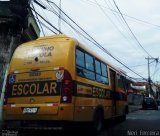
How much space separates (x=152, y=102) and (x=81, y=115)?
101 feet

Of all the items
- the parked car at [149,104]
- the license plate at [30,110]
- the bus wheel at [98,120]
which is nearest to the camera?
the license plate at [30,110]

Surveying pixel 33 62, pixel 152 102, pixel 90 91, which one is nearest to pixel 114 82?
pixel 90 91

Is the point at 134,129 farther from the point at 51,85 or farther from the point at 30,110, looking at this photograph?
the point at 30,110

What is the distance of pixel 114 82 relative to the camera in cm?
1562

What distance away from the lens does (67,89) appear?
9.77 meters

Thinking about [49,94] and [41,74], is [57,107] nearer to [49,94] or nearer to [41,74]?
[49,94]

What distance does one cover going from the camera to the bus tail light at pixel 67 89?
9719 millimetres

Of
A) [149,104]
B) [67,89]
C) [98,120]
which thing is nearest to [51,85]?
[67,89]

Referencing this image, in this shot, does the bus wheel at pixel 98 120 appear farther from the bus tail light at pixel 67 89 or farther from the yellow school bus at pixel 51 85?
the bus tail light at pixel 67 89

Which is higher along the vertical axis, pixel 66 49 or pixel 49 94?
pixel 66 49

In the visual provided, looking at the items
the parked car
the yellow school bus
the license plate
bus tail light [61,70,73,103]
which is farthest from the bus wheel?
the parked car

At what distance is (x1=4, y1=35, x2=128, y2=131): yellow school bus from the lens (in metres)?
9.80

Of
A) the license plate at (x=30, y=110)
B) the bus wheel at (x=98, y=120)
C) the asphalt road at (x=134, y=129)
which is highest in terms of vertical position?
the license plate at (x=30, y=110)

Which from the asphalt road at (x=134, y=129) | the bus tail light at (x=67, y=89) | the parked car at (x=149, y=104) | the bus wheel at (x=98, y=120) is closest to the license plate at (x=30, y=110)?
the bus tail light at (x=67, y=89)
